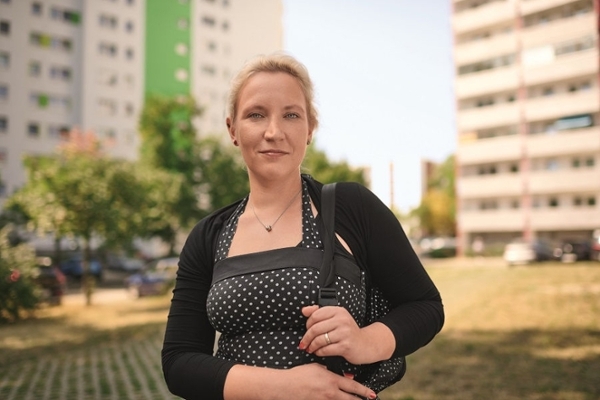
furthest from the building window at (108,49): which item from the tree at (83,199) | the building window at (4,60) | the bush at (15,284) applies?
the bush at (15,284)

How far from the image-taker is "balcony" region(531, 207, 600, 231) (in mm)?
43188

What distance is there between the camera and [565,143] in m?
45.2

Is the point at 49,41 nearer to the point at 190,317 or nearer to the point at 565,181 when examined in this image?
the point at 565,181

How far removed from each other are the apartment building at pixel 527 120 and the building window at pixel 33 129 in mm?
41239

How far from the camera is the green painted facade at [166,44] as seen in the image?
182ft

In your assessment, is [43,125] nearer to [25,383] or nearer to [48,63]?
[48,63]

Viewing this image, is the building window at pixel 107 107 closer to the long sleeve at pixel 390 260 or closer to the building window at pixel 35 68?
the building window at pixel 35 68

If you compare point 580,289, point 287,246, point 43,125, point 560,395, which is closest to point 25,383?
point 560,395

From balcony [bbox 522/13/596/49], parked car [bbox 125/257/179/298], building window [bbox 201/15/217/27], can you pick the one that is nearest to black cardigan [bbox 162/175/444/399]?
parked car [bbox 125/257/179/298]

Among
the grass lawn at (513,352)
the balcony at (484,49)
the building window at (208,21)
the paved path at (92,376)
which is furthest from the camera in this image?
the building window at (208,21)

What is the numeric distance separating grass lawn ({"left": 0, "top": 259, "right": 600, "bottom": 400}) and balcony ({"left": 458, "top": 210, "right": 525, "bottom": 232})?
31.1 meters

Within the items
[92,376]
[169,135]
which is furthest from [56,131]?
[92,376]

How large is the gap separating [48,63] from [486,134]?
43.8m

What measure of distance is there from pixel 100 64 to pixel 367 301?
56120 millimetres
